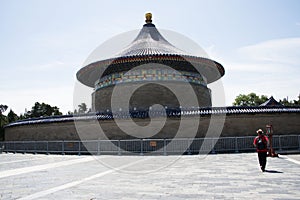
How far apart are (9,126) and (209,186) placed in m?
18.3

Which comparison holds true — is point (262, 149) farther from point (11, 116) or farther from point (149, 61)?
point (11, 116)

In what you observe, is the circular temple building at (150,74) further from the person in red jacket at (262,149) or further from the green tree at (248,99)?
the green tree at (248,99)

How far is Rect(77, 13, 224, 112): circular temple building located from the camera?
2052 centimetres

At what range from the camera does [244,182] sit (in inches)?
254

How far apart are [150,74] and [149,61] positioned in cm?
89

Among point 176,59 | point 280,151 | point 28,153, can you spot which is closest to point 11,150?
point 28,153

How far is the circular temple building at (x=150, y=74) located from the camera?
20516 mm

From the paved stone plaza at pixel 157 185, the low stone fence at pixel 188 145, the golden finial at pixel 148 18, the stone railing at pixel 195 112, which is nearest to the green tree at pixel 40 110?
the golden finial at pixel 148 18

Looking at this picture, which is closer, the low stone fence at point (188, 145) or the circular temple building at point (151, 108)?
the low stone fence at point (188, 145)

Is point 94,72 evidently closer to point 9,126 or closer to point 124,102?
point 124,102

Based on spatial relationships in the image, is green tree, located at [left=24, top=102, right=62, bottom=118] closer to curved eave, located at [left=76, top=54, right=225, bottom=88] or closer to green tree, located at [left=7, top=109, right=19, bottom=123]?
green tree, located at [left=7, top=109, right=19, bottom=123]

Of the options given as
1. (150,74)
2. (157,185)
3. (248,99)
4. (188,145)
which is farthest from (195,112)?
(248,99)

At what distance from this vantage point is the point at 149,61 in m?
20.8

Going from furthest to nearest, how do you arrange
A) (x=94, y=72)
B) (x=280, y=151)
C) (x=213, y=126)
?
1. (x=94, y=72)
2. (x=213, y=126)
3. (x=280, y=151)
